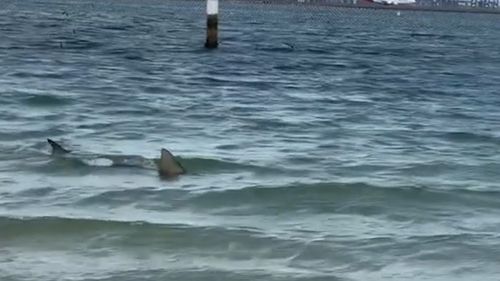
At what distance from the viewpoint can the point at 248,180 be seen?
53.1 ft

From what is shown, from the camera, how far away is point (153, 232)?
12578 millimetres

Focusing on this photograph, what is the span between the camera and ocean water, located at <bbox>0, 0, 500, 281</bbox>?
11.5 meters

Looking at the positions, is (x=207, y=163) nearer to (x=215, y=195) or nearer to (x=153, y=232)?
(x=215, y=195)

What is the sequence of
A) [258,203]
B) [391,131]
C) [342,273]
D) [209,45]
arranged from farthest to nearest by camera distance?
1. [209,45]
2. [391,131]
3. [258,203]
4. [342,273]

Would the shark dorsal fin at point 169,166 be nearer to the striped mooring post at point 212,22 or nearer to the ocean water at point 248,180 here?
the ocean water at point 248,180

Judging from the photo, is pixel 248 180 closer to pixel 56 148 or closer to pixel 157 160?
pixel 157 160

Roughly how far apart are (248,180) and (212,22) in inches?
1075

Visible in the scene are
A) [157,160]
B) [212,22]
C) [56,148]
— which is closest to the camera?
[157,160]

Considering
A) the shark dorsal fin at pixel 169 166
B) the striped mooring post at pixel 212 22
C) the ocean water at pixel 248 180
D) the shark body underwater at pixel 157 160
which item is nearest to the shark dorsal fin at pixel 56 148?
the shark body underwater at pixel 157 160

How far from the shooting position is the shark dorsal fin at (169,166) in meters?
16.1

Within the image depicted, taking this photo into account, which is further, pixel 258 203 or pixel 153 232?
pixel 258 203

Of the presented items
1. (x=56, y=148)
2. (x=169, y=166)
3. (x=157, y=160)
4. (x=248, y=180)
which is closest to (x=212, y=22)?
(x=56, y=148)

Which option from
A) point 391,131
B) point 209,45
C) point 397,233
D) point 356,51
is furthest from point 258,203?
point 356,51

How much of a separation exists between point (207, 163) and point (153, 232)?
5136 millimetres
